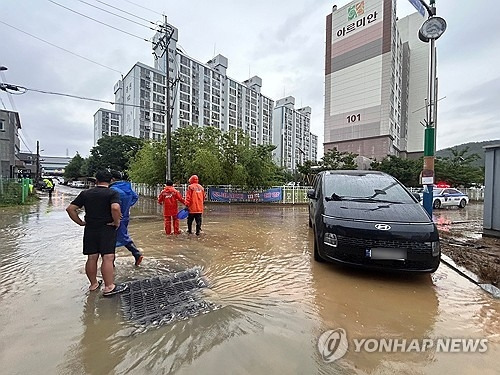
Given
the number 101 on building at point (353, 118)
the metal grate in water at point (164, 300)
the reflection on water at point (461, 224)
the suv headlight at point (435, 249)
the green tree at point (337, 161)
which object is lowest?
the reflection on water at point (461, 224)

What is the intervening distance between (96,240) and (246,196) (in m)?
16.0

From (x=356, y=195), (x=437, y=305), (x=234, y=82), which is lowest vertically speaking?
(x=437, y=305)

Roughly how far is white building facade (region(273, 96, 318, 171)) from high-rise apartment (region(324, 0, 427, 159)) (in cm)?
3821

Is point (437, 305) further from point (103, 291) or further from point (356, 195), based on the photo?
point (103, 291)

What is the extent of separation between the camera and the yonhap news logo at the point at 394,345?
97.3 inches

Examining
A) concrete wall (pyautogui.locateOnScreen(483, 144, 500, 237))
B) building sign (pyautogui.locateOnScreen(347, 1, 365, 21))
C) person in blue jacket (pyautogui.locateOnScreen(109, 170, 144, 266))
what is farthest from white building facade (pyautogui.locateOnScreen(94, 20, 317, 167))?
person in blue jacket (pyautogui.locateOnScreen(109, 170, 144, 266))

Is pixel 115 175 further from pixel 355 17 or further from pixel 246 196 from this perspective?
pixel 355 17

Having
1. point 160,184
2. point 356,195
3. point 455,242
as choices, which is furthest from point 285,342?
point 160,184

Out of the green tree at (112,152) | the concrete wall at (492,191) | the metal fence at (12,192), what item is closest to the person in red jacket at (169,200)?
the concrete wall at (492,191)

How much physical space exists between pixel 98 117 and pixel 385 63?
75492 millimetres

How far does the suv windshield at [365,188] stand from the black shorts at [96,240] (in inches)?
129

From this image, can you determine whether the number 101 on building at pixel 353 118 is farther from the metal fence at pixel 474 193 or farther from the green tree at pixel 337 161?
the metal fence at pixel 474 193

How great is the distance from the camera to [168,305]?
332 centimetres

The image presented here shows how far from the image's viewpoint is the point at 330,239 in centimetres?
418
